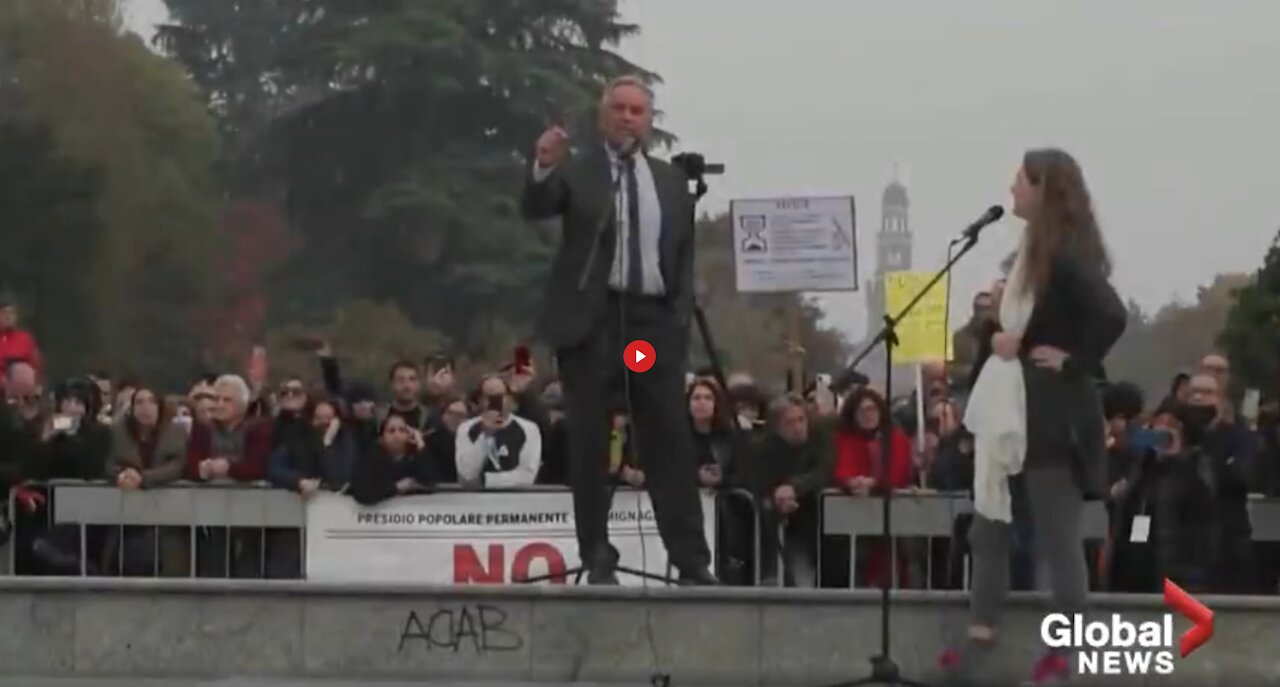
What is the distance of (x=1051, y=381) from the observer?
9008mm

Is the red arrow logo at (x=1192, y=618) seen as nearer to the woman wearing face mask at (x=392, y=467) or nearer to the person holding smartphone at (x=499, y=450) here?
the person holding smartphone at (x=499, y=450)

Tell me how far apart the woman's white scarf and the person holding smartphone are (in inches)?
118

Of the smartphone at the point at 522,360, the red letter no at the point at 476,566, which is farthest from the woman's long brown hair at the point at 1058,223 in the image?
the smartphone at the point at 522,360

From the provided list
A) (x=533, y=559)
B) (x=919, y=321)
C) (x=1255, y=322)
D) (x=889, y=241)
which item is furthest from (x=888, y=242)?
(x=533, y=559)

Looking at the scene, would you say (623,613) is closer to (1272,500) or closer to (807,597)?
(807,597)

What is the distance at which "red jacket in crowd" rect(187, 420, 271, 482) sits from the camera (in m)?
12.0

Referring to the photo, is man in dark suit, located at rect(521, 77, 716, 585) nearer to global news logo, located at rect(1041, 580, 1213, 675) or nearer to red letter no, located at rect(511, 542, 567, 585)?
red letter no, located at rect(511, 542, 567, 585)

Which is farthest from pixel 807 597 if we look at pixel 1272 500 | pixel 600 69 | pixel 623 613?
pixel 600 69

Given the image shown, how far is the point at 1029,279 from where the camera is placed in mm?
9008

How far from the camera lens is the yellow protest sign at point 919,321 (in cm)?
1620

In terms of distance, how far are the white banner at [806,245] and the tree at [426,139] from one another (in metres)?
25.6

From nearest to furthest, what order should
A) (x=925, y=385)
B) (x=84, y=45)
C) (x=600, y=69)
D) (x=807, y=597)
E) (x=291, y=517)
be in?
(x=807, y=597)
(x=291, y=517)
(x=925, y=385)
(x=600, y=69)
(x=84, y=45)

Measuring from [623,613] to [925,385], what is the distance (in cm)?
675

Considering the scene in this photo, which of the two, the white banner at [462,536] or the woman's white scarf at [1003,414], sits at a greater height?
the woman's white scarf at [1003,414]
